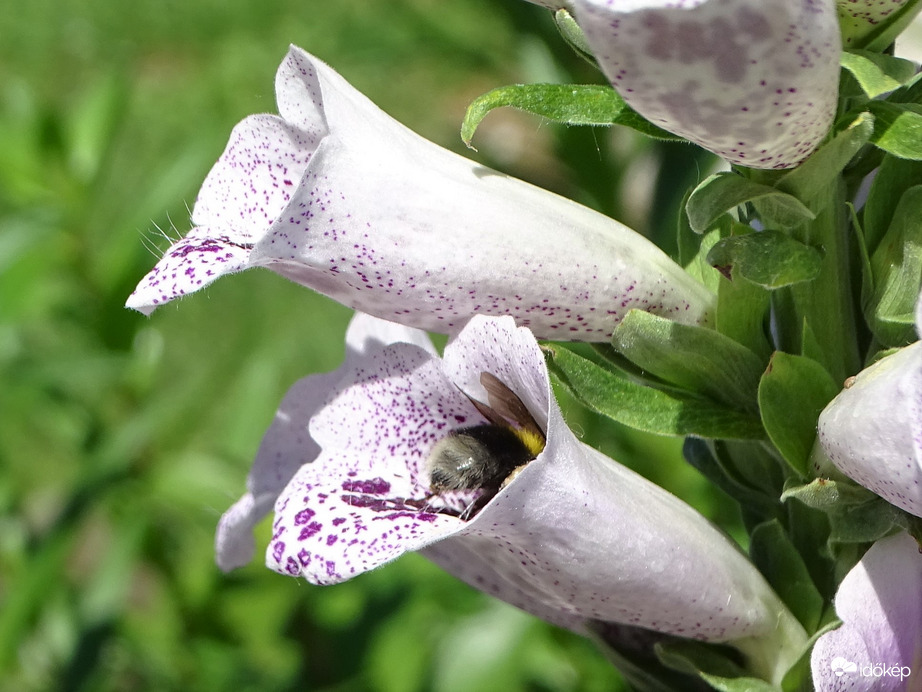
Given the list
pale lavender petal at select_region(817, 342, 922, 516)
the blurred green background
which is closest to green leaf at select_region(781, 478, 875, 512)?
pale lavender petal at select_region(817, 342, 922, 516)

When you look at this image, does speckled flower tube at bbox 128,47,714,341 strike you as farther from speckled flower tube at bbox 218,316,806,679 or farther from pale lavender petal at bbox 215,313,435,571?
pale lavender petal at bbox 215,313,435,571

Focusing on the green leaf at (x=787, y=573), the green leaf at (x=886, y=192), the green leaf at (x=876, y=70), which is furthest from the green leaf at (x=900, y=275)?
the green leaf at (x=787, y=573)


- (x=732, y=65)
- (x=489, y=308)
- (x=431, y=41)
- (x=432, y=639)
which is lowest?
(x=432, y=639)

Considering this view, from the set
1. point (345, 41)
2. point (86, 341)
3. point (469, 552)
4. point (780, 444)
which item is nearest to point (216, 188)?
point (469, 552)

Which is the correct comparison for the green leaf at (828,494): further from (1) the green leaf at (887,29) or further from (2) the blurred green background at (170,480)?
(2) the blurred green background at (170,480)

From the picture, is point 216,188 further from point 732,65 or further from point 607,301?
point 732,65

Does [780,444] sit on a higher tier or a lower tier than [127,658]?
higher

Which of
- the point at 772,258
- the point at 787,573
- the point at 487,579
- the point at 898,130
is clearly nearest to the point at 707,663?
the point at 787,573

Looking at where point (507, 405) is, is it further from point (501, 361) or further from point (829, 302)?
point (829, 302)
